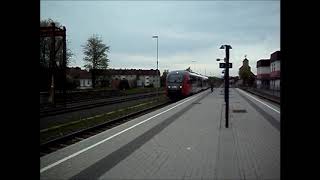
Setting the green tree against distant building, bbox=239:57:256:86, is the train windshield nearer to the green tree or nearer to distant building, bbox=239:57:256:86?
the green tree

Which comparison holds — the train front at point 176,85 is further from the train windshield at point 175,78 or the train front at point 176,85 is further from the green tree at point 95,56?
the green tree at point 95,56

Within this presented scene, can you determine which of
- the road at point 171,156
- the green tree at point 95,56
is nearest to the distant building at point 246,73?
the green tree at point 95,56

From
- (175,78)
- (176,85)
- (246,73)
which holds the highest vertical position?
(246,73)

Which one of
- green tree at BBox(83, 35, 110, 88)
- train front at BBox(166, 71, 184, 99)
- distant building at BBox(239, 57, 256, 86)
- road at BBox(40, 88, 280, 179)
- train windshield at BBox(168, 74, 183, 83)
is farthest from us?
distant building at BBox(239, 57, 256, 86)

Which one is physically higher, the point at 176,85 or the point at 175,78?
the point at 175,78

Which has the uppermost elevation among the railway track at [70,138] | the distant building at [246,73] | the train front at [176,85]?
the distant building at [246,73]

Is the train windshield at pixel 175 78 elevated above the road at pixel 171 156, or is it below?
above

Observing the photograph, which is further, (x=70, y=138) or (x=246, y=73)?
(x=246, y=73)

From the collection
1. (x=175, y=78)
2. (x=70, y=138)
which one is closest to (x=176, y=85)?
(x=175, y=78)

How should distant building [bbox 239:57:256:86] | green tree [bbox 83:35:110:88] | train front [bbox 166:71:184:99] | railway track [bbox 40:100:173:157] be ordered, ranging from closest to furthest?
railway track [bbox 40:100:173:157] < train front [bbox 166:71:184:99] < green tree [bbox 83:35:110:88] < distant building [bbox 239:57:256:86]

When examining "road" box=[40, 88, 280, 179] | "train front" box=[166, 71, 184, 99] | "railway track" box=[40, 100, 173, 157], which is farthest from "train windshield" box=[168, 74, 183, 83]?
"road" box=[40, 88, 280, 179]

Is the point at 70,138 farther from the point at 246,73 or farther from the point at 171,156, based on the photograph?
the point at 246,73
